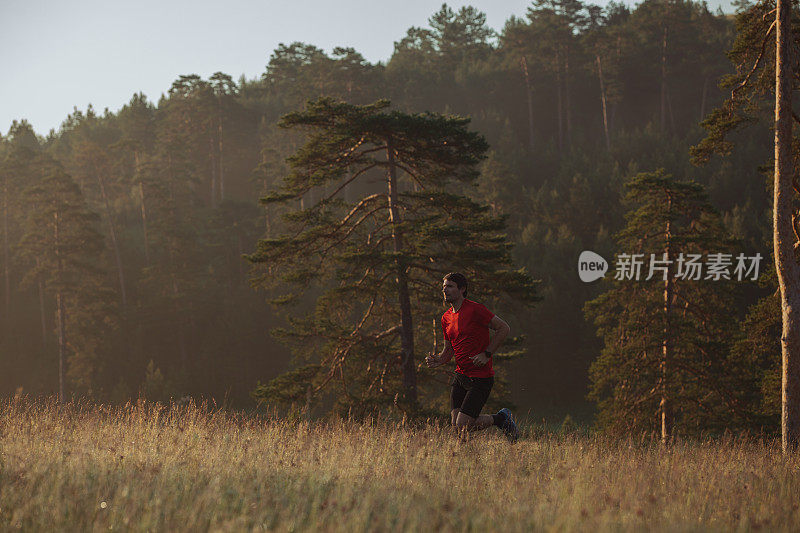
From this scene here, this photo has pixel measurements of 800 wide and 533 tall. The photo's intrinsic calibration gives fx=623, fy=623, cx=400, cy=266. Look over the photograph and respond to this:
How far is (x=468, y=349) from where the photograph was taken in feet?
24.0

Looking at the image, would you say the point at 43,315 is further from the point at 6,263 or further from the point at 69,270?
the point at 69,270

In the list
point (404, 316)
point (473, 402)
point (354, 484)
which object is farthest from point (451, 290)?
point (404, 316)

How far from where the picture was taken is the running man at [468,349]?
7184 mm

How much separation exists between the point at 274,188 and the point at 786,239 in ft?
155

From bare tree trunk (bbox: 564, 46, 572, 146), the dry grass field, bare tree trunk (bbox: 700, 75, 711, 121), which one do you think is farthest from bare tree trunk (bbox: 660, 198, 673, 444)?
bare tree trunk (bbox: 700, 75, 711, 121)

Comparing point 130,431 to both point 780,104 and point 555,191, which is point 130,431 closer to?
point 780,104

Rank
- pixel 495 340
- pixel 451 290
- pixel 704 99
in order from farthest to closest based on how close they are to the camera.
→ pixel 704 99 < pixel 451 290 < pixel 495 340

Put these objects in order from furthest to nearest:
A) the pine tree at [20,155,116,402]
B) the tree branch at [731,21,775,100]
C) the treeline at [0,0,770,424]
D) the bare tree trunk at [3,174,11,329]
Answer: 1. the bare tree trunk at [3,174,11,329]
2. the treeline at [0,0,770,424]
3. the pine tree at [20,155,116,402]
4. the tree branch at [731,21,775,100]

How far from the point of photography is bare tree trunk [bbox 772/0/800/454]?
12.5 m

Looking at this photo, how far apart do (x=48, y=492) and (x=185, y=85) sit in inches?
2506

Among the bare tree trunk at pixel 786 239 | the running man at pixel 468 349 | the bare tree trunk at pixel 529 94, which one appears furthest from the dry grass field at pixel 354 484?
the bare tree trunk at pixel 529 94

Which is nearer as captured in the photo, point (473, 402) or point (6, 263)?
point (473, 402)

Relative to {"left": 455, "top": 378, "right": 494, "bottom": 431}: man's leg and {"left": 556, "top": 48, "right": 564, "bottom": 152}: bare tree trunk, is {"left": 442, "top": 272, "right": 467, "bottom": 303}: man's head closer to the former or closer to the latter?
{"left": 455, "top": 378, "right": 494, "bottom": 431}: man's leg

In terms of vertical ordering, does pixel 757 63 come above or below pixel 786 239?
above
